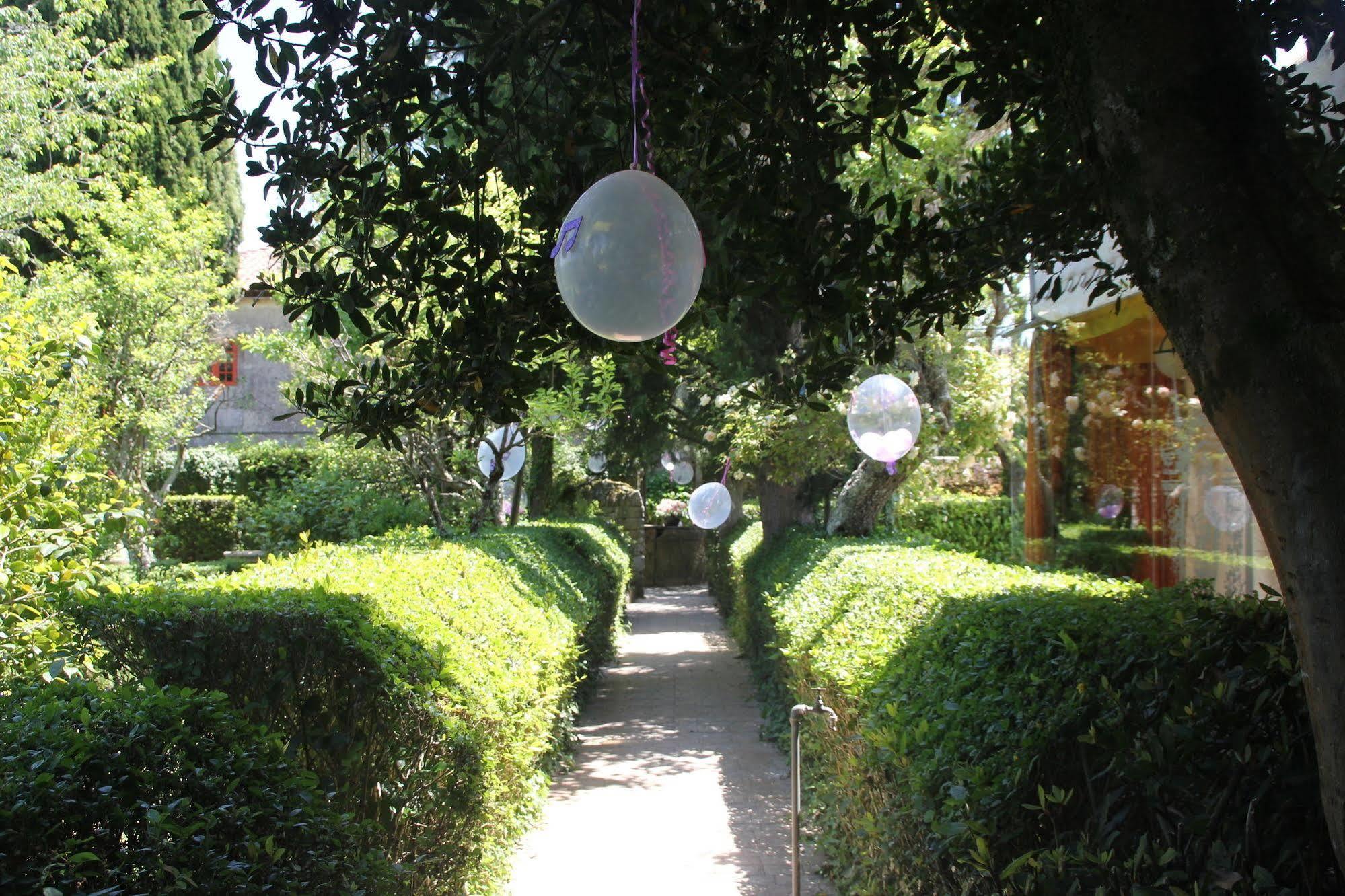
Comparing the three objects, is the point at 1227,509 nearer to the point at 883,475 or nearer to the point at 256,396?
the point at 883,475

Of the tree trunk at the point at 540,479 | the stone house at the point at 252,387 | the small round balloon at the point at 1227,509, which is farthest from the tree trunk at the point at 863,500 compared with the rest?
the stone house at the point at 252,387

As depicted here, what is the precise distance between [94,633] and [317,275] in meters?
1.84

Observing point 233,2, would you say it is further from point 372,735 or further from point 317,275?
point 372,735

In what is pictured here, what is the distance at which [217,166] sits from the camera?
938 inches

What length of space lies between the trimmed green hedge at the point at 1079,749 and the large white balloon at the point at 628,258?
1.65 m

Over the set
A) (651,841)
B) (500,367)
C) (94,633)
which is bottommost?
(651,841)

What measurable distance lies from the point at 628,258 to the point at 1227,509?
22.7 ft

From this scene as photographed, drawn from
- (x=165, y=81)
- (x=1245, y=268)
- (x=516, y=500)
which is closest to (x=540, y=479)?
(x=516, y=500)

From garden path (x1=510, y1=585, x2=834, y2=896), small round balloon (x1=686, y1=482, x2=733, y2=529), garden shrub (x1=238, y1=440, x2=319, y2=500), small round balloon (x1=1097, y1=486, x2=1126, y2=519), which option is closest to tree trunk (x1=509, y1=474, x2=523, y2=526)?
small round balloon (x1=686, y1=482, x2=733, y2=529)

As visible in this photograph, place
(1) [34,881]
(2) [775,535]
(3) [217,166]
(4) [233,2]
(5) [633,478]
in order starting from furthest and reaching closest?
(3) [217,166], (5) [633,478], (2) [775,535], (4) [233,2], (1) [34,881]

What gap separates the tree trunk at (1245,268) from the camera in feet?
6.42

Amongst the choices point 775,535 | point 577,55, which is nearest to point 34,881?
point 577,55

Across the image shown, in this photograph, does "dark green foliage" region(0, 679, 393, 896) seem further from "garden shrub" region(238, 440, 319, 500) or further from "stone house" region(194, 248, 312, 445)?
"stone house" region(194, 248, 312, 445)

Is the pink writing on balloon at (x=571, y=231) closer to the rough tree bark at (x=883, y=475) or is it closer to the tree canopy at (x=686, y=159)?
the tree canopy at (x=686, y=159)
